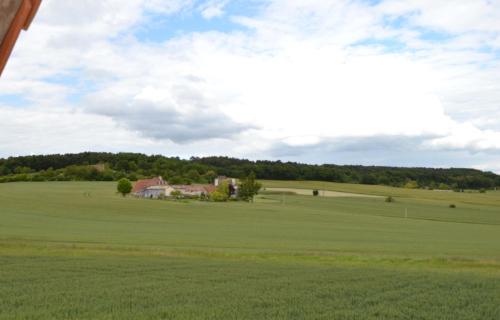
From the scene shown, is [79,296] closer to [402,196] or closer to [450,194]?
[402,196]

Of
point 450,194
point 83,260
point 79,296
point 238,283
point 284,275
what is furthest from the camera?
point 450,194

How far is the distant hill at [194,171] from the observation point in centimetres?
12744

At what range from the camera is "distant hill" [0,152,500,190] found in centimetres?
12744

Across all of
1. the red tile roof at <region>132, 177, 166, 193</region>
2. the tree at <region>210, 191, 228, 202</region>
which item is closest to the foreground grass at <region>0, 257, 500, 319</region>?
the tree at <region>210, 191, 228, 202</region>

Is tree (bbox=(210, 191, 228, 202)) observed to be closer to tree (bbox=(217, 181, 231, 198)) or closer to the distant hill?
tree (bbox=(217, 181, 231, 198))

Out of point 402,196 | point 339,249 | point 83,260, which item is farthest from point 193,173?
point 83,260

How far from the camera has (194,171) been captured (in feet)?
430

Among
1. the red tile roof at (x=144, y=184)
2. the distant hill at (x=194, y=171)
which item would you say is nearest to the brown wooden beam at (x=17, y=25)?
the red tile roof at (x=144, y=184)

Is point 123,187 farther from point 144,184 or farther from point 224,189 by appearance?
point 224,189

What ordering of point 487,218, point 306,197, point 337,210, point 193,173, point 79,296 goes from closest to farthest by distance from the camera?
point 79,296 → point 487,218 → point 337,210 → point 306,197 → point 193,173

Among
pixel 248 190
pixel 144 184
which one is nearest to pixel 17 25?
pixel 248 190

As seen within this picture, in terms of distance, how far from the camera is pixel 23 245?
87.2ft

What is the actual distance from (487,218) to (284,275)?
64026 mm

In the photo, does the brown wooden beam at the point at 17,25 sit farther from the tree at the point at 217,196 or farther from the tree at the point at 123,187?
the tree at the point at 123,187
